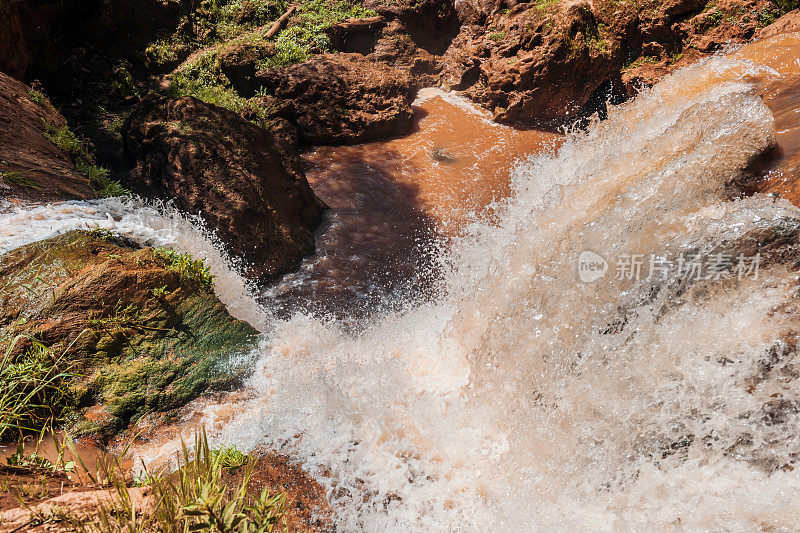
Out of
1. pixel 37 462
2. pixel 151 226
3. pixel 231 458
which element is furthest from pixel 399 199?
pixel 37 462

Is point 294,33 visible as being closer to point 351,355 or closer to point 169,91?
point 169,91

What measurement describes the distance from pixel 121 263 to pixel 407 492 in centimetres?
272

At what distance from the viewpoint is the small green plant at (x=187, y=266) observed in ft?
12.4

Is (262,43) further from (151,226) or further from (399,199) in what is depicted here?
(151,226)

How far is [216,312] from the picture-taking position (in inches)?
146

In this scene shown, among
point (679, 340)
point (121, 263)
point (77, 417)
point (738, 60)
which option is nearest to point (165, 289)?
point (121, 263)

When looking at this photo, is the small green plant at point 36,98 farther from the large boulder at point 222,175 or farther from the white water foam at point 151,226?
the white water foam at point 151,226

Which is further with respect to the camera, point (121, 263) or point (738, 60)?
point (738, 60)

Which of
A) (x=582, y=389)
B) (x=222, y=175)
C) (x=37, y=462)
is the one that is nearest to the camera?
(x=37, y=462)

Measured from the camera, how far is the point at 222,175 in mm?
4684

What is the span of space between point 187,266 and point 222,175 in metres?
1.30

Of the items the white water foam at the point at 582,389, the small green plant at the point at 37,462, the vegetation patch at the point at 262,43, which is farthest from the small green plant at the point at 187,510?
the vegetation patch at the point at 262,43

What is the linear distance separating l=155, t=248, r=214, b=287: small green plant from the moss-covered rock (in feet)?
0.10

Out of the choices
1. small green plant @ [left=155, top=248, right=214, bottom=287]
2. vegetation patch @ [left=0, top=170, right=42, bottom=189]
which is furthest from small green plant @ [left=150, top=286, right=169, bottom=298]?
vegetation patch @ [left=0, top=170, right=42, bottom=189]
